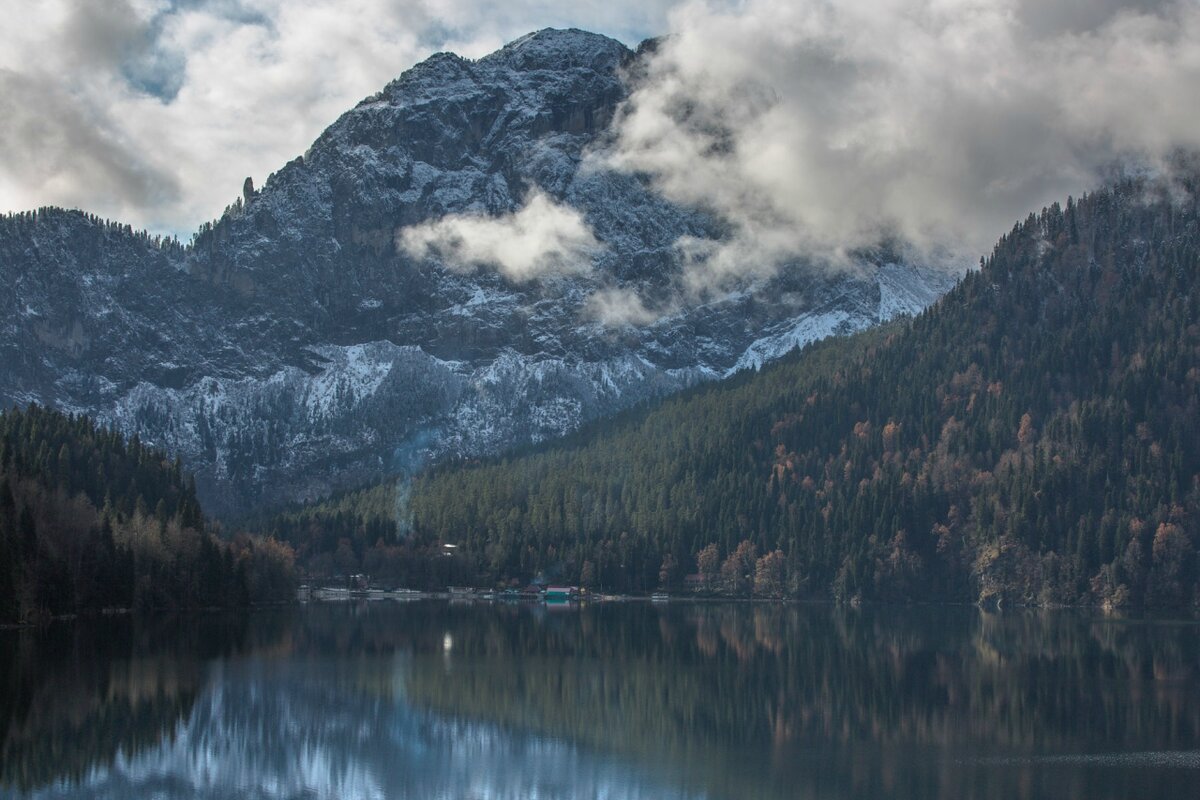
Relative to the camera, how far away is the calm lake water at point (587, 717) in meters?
69.5

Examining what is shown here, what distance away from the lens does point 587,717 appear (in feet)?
297

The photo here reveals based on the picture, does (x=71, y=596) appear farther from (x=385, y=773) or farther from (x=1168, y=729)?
(x=1168, y=729)

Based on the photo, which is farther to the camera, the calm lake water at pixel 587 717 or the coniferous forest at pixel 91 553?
the coniferous forest at pixel 91 553

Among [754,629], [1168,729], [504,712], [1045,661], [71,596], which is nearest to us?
[1168,729]

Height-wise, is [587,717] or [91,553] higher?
[91,553]

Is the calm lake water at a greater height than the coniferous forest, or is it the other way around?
the coniferous forest

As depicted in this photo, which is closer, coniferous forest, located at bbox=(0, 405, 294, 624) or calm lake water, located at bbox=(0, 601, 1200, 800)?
calm lake water, located at bbox=(0, 601, 1200, 800)

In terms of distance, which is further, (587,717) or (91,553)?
(91,553)

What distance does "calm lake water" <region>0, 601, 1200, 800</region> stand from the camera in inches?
2736

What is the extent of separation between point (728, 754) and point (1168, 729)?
81.5ft

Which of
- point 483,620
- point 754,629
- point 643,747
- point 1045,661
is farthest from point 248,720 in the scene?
point 483,620

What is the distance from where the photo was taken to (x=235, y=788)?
222ft

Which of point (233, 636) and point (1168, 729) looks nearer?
point (1168, 729)

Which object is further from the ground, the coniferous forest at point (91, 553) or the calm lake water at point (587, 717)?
the coniferous forest at point (91, 553)
